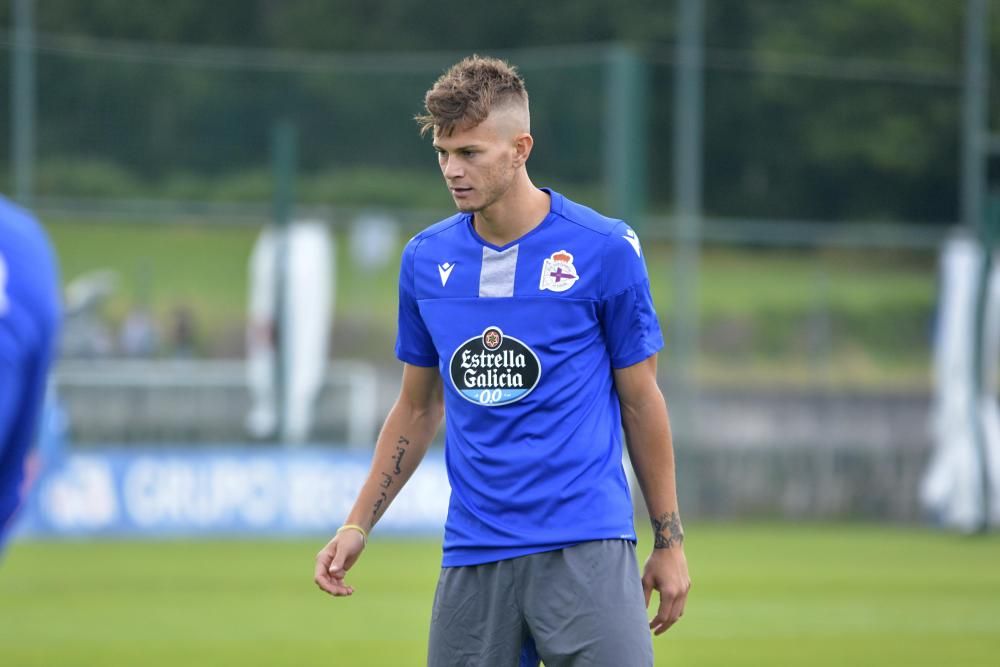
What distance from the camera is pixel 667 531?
4859 millimetres

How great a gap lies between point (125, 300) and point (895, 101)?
32.3 ft

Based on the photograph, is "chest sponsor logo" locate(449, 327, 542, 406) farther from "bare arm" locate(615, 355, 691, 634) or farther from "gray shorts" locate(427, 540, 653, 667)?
"gray shorts" locate(427, 540, 653, 667)

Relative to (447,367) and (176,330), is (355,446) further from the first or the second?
(447,367)

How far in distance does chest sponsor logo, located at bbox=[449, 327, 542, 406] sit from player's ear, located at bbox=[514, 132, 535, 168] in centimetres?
42

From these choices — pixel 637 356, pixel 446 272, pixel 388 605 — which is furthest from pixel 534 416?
pixel 388 605

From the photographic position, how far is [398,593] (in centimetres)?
1311

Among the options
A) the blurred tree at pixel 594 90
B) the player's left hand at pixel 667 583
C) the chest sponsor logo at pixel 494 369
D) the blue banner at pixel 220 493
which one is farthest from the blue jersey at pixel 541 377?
the blurred tree at pixel 594 90

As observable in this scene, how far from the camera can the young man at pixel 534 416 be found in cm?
469

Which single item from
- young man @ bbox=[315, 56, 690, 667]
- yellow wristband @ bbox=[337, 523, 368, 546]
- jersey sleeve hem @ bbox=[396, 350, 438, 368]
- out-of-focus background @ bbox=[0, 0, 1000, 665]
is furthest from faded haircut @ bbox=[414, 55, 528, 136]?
out-of-focus background @ bbox=[0, 0, 1000, 665]

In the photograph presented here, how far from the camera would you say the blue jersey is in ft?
15.5

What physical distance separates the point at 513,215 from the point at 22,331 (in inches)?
102

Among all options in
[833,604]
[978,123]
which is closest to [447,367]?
[833,604]

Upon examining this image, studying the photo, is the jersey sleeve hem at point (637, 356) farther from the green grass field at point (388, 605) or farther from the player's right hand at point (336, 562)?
the green grass field at point (388, 605)

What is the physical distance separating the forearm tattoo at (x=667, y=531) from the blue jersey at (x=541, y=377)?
90 millimetres
